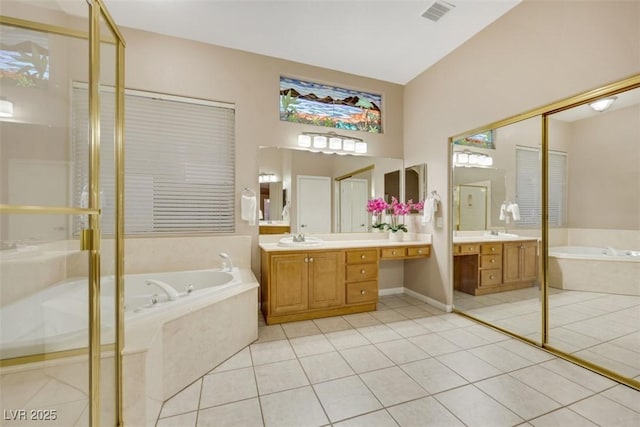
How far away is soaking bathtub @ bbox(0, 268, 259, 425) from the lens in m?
0.97

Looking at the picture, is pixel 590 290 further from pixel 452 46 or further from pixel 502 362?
pixel 452 46

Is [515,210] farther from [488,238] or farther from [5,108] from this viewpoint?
[5,108]

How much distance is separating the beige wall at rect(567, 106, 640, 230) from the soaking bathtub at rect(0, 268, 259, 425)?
281 cm

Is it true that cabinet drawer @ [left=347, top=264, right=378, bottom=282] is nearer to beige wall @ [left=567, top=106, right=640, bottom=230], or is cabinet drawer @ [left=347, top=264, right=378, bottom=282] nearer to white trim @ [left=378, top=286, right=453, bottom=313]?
white trim @ [left=378, top=286, right=453, bottom=313]

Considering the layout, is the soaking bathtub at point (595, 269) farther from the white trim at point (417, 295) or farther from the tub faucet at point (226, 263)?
the tub faucet at point (226, 263)

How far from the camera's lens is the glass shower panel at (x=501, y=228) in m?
2.44

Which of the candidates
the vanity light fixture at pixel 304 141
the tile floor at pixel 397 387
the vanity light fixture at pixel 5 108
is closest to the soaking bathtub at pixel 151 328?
the tile floor at pixel 397 387

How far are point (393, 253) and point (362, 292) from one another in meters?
0.62

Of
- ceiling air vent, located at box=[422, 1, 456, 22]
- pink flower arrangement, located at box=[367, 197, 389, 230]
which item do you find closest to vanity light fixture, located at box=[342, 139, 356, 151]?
pink flower arrangement, located at box=[367, 197, 389, 230]

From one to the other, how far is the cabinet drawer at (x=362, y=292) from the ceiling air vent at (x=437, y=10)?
2.83 meters

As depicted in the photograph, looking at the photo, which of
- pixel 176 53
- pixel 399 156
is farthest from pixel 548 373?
pixel 176 53

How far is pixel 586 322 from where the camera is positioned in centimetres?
212

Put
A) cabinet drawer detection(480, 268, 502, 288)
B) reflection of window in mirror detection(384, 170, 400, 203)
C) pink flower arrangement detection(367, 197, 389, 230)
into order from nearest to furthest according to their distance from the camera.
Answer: cabinet drawer detection(480, 268, 502, 288), pink flower arrangement detection(367, 197, 389, 230), reflection of window in mirror detection(384, 170, 400, 203)

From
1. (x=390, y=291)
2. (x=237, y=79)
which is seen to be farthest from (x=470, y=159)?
(x=237, y=79)
